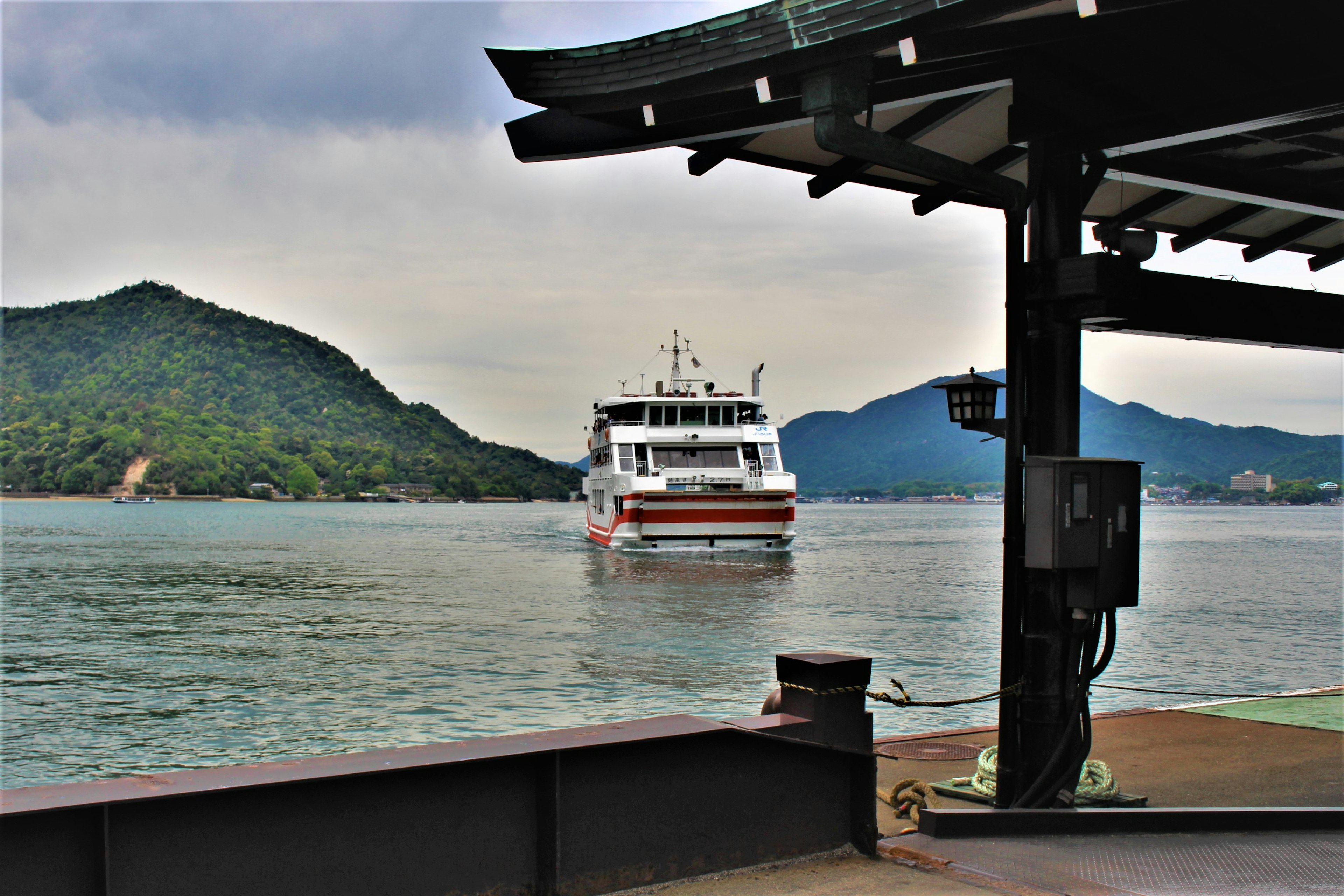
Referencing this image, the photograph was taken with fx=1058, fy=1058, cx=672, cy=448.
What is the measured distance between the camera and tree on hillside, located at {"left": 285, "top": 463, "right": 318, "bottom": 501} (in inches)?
5886

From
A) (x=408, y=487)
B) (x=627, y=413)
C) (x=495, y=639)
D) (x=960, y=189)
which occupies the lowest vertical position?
(x=495, y=639)

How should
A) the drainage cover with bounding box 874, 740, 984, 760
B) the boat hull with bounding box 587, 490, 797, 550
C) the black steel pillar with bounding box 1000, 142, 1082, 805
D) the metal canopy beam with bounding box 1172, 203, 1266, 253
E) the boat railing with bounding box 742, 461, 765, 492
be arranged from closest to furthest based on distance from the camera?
the black steel pillar with bounding box 1000, 142, 1082, 805, the drainage cover with bounding box 874, 740, 984, 760, the metal canopy beam with bounding box 1172, 203, 1266, 253, the boat hull with bounding box 587, 490, 797, 550, the boat railing with bounding box 742, 461, 765, 492

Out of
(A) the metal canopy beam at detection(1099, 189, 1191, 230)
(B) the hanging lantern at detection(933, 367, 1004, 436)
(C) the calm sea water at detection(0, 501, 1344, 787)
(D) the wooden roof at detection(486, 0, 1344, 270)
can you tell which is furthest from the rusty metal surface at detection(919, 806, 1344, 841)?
(C) the calm sea water at detection(0, 501, 1344, 787)

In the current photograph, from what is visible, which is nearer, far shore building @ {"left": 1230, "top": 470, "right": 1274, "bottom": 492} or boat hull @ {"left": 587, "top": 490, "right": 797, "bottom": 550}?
boat hull @ {"left": 587, "top": 490, "right": 797, "bottom": 550}

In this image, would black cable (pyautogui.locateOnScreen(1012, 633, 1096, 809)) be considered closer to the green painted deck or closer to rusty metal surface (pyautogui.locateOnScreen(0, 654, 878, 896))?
rusty metal surface (pyautogui.locateOnScreen(0, 654, 878, 896))

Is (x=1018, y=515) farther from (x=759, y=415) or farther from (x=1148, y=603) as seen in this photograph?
(x=759, y=415)

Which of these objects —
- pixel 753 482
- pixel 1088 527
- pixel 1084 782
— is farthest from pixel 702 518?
pixel 1088 527

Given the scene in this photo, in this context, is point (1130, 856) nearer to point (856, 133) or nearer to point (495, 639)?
point (856, 133)

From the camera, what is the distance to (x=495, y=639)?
63.5 ft

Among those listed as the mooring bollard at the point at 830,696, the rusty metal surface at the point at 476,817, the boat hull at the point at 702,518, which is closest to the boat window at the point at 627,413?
the boat hull at the point at 702,518

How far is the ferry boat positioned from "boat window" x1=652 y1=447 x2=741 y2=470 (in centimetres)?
3

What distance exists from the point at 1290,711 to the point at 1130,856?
16.9 ft

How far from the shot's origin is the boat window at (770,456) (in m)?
38.9

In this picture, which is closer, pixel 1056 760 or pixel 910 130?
pixel 1056 760
